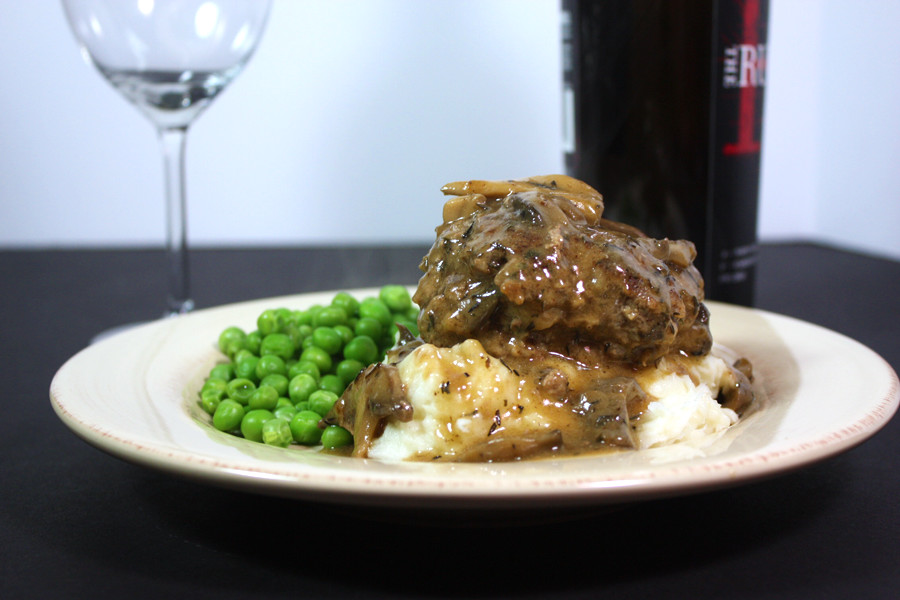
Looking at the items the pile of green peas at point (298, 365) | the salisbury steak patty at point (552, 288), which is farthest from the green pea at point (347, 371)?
the salisbury steak patty at point (552, 288)

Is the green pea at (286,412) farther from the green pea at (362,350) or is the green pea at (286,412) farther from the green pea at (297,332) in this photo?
the green pea at (297,332)

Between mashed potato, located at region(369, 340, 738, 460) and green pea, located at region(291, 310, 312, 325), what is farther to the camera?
green pea, located at region(291, 310, 312, 325)

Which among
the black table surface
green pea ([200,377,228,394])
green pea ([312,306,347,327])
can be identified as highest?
green pea ([312,306,347,327])

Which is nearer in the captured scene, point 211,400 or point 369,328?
point 211,400

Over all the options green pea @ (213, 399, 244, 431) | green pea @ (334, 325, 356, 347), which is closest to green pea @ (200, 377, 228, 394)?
green pea @ (213, 399, 244, 431)

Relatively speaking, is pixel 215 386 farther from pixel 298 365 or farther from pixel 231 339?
pixel 231 339

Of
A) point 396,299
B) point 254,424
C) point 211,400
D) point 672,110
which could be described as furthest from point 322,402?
point 672,110

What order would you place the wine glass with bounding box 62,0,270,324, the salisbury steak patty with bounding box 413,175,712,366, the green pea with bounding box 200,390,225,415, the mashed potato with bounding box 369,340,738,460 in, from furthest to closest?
the wine glass with bounding box 62,0,270,324, the green pea with bounding box 200,390,225,415, the salisbury steak patty with bounding box 413,175,712,366, the mashed potato with bounding box 369,340,738,460

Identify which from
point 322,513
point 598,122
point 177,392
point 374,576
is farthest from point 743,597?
point 598,122

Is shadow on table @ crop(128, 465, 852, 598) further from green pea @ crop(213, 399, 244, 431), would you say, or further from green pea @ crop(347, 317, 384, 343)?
green pea @ crop(347, 317, 384, 343)
